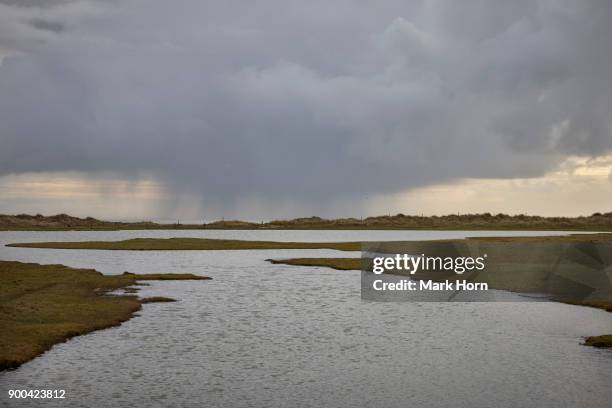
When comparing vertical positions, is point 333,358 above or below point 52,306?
below

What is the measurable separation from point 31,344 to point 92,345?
122 inches

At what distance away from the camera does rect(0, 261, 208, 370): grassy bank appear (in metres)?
31.6

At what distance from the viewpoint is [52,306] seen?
4281cm

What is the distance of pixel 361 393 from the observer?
958 inches

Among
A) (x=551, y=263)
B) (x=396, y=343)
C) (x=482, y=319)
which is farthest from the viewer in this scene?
(x=551, y=263)

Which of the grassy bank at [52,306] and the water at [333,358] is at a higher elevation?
the grassy bank at [52,306]

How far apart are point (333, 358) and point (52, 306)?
23.6 m

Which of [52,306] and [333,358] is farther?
[52,306]

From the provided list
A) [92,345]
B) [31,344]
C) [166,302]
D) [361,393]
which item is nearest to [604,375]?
[361,393]

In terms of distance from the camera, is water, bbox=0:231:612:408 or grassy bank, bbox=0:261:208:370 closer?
water, bbox=0:231:612:408

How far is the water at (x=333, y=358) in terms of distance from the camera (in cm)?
2383

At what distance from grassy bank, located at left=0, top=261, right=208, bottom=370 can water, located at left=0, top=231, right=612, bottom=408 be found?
118 cm

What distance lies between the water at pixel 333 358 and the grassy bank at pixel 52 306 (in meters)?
1.18

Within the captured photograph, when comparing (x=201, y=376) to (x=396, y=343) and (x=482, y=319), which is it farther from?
(x=482, y=319)
